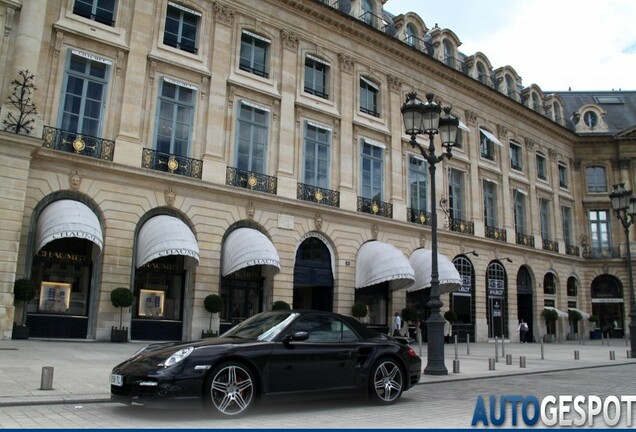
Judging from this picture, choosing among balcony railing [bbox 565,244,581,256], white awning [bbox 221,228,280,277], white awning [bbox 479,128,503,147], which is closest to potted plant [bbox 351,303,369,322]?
white awning [bbox 221,228,280,277]

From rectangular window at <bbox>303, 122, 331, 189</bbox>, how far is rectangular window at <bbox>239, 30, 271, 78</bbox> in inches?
124

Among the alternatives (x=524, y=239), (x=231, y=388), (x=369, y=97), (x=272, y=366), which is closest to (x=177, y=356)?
(x=231, y=388)

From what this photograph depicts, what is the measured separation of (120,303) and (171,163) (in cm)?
552

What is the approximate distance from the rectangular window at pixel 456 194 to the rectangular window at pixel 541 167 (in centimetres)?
1020

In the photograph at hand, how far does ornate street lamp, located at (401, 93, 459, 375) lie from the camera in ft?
45.1

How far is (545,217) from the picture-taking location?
40.1 metres

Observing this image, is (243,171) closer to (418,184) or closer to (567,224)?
(418,184)

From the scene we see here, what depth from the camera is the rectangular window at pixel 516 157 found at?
37.7 meters

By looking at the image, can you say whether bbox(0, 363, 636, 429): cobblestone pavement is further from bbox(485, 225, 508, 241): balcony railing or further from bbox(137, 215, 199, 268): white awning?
bbox(485, 225, 508, 241): balcony railing

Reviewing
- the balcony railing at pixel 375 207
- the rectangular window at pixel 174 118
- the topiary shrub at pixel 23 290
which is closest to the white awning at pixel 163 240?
the rectangular window at pixel 174 118

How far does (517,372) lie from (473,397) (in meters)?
5.55

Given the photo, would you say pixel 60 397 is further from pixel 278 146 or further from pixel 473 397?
pixel 278 146

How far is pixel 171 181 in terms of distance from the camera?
67.5 feet

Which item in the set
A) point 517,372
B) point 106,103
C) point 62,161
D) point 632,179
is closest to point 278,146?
point 106,103
